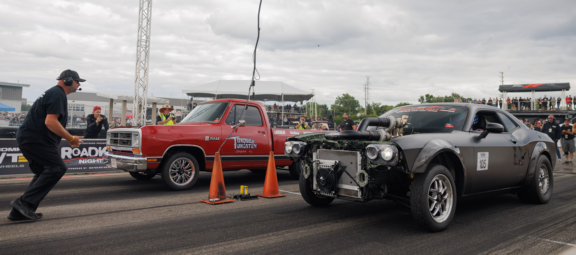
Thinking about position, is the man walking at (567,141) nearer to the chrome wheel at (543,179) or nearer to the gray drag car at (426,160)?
the chrome wheel at (543,179)

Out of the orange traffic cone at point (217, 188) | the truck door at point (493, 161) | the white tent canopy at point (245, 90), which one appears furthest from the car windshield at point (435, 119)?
the white tent canopy at point (245, 90)

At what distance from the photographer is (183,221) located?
478cm

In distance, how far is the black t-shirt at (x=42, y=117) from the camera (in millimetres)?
4598

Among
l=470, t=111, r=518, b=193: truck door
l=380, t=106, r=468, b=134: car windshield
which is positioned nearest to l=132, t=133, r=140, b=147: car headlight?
l=380, t=106, r=468, b=134: car windshield

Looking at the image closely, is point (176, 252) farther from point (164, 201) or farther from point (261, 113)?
point (261, 113)

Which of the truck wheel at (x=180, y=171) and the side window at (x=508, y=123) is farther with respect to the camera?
the truck wheel at (x=180, y=171)

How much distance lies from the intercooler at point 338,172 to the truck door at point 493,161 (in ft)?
5.28

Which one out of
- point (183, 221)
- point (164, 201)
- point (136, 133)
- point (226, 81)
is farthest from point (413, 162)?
point (226, 81)

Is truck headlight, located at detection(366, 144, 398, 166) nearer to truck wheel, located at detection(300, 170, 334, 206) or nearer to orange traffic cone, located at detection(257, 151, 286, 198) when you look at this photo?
truck wheel, located at detection(300, 170, 334, 206)

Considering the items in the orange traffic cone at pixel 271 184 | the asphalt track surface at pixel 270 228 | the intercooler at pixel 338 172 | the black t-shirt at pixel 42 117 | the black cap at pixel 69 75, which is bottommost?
the asphalt track surface at pixel 270 228

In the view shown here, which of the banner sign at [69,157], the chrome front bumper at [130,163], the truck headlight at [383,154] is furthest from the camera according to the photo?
the banner sign at [69,157]

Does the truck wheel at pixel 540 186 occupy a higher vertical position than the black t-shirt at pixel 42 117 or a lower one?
lower

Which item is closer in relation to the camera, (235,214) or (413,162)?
(413,162)

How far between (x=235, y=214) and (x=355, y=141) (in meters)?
2.02
